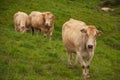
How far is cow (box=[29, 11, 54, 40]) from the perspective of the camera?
2217cm

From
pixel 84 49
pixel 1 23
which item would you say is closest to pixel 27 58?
pixel 84 49

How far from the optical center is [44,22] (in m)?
22.6

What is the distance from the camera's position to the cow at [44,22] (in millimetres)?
22172

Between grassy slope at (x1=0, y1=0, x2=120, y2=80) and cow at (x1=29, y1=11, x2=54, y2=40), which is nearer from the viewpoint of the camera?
grassy slope at (x1=0, y1=0, x2=120, y2=80)

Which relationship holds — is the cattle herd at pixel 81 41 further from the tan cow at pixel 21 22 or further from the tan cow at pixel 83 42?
the tan cow at pixel 21 22

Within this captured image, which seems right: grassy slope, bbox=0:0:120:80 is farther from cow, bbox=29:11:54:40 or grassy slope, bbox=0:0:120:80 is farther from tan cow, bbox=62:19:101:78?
cow, bbox=29:11:54:40

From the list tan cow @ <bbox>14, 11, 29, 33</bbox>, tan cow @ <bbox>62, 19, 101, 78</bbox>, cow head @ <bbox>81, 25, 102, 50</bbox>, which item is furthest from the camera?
tan cow @ <bbox>14, 11, 29, 33</bbox>

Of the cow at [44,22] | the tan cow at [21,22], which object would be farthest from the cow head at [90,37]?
the tan cow at [21,22]

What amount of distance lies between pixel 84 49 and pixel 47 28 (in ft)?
33.2

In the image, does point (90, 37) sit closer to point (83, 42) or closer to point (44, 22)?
point (83, 42)

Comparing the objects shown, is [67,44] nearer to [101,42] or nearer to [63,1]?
[101,42]

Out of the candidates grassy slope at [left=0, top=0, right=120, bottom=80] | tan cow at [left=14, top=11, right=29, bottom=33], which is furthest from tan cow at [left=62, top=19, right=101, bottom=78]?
tan cow at [left=14, top=11, right=29, bottom=33]

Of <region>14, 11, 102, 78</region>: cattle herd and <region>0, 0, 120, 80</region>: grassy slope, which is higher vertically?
<region>14, 11, 102, 78</region>: cattle herd

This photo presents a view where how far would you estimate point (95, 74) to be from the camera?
14.1 meters
